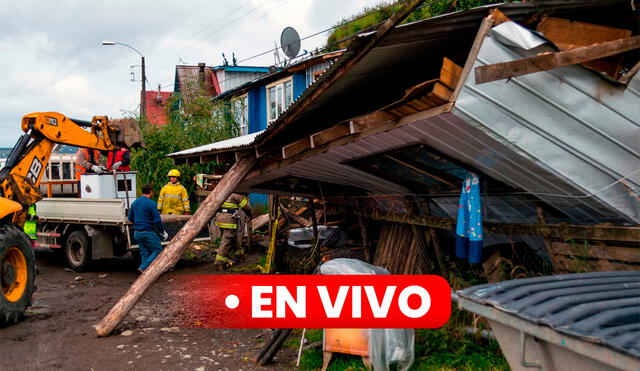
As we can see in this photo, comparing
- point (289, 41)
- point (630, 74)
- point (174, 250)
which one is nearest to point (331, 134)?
point (630, 74)

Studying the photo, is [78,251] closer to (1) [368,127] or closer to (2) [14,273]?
(2) [14,273]

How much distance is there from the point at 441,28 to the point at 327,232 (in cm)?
→ 621

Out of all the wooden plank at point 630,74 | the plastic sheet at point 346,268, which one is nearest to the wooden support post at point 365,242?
the plastic sheet at point 346,268

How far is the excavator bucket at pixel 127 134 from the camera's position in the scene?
10.4 metres

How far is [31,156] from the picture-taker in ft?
28.5

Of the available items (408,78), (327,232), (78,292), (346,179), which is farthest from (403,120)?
(78,292)

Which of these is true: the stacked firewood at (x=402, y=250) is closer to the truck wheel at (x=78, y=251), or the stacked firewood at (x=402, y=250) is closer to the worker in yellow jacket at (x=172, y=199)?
the worker in yellow jacket at (x=172, y=199)

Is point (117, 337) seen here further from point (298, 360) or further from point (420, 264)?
point (420, 264)

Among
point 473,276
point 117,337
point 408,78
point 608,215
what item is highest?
point 408,78

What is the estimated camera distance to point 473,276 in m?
6.29

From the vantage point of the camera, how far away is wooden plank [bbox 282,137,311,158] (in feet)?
20.5

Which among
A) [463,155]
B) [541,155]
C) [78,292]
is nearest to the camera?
[541,155]

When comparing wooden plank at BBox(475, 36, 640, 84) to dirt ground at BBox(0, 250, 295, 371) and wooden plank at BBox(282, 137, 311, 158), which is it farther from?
dirt ground at BBox(0, 250, 295, 371)

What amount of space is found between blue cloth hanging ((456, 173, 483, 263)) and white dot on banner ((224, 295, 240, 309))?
440 cm
